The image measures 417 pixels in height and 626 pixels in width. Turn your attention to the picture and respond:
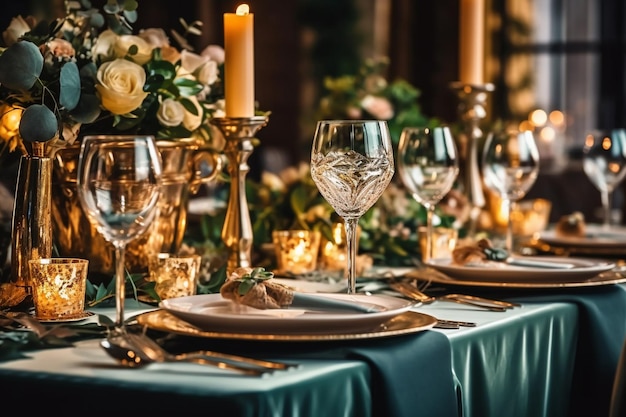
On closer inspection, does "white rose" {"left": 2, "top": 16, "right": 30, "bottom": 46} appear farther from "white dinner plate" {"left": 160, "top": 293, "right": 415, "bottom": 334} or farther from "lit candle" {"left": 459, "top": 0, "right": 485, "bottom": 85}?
"lit candle" {"left": 459, "top": 0, "right": 485, "bottom": 85}

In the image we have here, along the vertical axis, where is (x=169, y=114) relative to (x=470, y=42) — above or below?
below

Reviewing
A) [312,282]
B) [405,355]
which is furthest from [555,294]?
[405,355]

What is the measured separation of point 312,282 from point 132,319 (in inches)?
18.4

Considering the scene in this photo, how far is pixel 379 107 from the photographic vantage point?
271cm

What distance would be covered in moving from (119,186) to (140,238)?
0.55 metres

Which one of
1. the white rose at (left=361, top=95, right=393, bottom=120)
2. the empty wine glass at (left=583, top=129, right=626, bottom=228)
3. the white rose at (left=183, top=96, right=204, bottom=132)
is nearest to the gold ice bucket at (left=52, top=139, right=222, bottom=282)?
the white rose at (left=183, top=96, right=204, bottom=132)

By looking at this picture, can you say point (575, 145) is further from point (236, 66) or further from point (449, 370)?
point (449, 370)

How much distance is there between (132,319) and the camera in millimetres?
1298

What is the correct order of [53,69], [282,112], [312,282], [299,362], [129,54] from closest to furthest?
[299,362], [53,69], [129,54], [312,282], [282,112]

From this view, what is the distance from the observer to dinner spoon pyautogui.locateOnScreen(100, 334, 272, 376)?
102cm

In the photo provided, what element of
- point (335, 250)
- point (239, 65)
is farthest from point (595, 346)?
point (239, 65)

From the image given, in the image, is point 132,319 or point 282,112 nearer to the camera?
point 132,319

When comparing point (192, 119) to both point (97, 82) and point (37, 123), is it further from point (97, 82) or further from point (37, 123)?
point (37, 123)

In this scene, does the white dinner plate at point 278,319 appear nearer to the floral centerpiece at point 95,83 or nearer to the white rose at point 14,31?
the floral centerpiece at point 95,83
